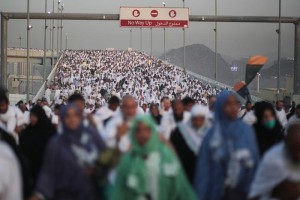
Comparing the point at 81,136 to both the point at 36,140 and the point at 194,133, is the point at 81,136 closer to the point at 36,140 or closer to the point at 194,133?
the point at 194,133

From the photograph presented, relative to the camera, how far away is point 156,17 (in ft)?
101

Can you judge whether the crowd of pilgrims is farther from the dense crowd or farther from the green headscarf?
the green headscarf

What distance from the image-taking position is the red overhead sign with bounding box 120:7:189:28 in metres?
30.4

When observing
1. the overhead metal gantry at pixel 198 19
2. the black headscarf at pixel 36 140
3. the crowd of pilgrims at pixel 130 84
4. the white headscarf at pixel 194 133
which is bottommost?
the crowd of pilgrims at pixel 130 84

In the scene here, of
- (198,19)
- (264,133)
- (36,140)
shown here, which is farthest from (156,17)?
(264,133)

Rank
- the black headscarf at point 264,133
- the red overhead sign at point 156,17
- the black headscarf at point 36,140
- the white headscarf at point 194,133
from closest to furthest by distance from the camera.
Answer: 1. the white headscarf at point 194,133
2. the black headscarf at point 264,133
3. the black headscarf at point 36,140
4. the red overhead sign at point 156,17

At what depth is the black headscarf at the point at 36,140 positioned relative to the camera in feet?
28.8

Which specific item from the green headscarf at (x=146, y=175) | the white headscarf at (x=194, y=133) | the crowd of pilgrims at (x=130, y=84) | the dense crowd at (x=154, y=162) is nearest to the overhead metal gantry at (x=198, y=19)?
the crowd of pilgrims at (x=130, y=84)

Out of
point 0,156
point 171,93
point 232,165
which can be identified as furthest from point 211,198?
point 171,93

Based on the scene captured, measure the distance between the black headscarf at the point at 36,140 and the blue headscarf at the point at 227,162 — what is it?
271 cm

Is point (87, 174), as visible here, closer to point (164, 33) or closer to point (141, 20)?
point (141, 20)

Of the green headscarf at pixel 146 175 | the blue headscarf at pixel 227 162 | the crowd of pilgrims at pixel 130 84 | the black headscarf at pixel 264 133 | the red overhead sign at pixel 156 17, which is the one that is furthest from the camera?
the crowd of pilgrims at pixel 130 84

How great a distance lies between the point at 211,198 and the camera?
6.38 m

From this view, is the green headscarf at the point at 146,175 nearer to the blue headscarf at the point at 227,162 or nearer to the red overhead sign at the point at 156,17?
the blue headscarf at the point at 227,162
